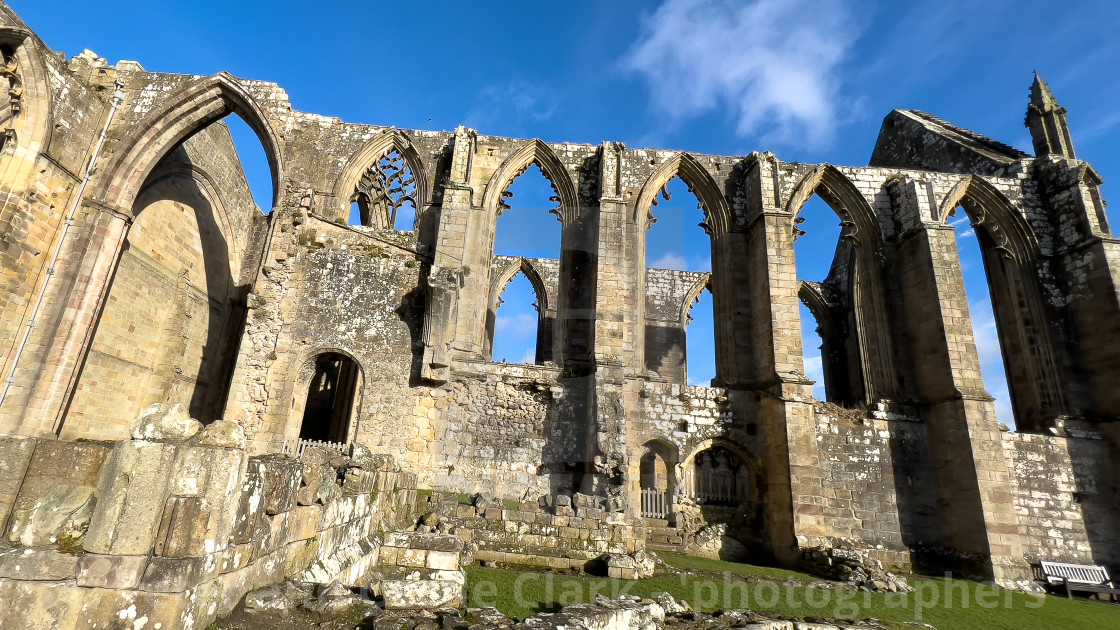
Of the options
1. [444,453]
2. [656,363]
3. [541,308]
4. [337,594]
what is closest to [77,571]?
[337,594]

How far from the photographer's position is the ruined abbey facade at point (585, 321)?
30.8ft

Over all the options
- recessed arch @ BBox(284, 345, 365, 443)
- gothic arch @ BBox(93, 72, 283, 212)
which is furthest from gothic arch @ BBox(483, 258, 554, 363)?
gothic arch @ BBox(93, 72, 283, 212)

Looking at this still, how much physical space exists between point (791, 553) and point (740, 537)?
110cm

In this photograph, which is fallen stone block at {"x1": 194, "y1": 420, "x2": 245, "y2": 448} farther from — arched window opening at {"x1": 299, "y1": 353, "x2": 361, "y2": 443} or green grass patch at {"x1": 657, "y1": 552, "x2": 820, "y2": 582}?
arched window opening at {"x1": 299, "y1": 353, "x2": 361, "y2": 443}

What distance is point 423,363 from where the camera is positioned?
9.80 meters

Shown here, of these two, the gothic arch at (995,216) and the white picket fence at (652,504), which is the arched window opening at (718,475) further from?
the gothic arch at (995,216)

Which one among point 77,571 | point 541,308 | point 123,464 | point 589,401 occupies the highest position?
point 541,308

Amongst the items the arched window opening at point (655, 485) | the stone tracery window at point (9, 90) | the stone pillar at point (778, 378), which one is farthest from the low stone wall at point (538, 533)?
the stone tracery window at point (9, 90)

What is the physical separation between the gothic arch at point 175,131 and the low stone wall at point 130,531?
31.7 feet

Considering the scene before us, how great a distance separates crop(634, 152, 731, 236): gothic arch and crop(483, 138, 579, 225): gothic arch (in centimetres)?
160

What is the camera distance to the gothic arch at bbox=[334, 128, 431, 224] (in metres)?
11.5

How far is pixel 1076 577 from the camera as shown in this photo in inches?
354

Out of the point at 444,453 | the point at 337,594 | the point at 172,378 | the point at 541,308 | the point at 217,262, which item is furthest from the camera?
the point at 541,308

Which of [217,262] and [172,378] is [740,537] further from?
[217,262]
